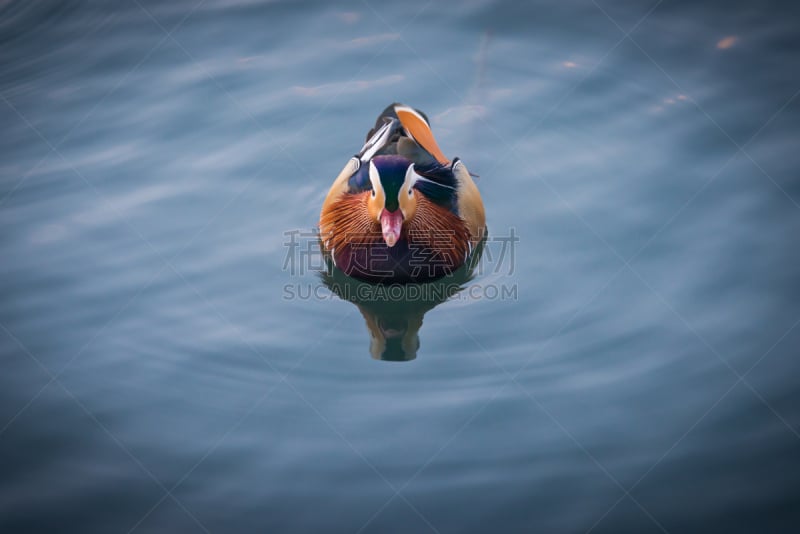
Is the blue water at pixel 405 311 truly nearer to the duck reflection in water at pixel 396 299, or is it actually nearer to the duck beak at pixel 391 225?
the duck reflection in water at pixel 396 299

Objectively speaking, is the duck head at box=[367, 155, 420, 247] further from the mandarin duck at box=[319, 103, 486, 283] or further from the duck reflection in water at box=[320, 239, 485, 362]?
the duck reflection in water at box=[320, 239, 485, 362]

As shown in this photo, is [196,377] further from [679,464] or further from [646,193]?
[646,193]

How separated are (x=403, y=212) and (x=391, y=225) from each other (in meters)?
0.21

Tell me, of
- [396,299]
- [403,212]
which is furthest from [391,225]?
[396,299]

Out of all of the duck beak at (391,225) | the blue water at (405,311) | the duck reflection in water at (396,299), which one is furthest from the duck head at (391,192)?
the blue water at (405,311)

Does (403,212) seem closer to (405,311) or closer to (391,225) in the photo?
(391,225)

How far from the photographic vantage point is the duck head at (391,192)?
6.95m

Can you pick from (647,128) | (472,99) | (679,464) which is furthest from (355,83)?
(679,464)

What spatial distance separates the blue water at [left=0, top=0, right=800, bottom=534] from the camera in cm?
562

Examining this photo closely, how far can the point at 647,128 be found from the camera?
8320 mm

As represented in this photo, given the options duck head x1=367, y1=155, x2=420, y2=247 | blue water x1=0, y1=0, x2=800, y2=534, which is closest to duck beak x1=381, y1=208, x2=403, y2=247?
duck head x1=367, y1=155, x2=420, y2=247

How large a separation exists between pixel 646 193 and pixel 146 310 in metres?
4.35

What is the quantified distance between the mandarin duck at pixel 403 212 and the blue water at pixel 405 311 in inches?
11.5

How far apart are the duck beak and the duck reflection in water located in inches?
19.4
